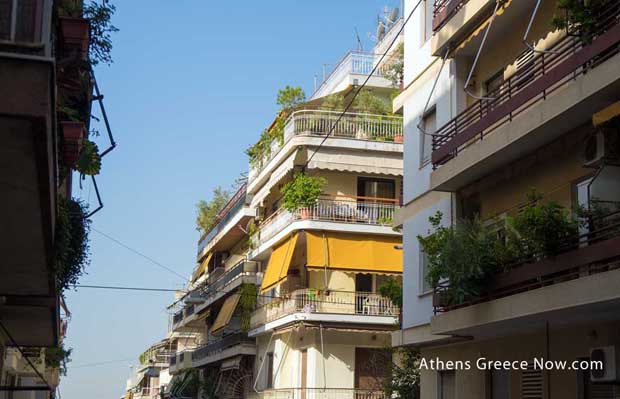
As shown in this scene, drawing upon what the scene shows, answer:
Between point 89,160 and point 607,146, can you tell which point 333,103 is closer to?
point 607,146

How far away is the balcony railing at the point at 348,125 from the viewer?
34125 mm

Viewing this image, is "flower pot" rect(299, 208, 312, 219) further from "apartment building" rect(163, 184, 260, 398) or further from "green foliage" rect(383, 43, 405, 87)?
"apartment building" rect(163, 184, 260, 398)

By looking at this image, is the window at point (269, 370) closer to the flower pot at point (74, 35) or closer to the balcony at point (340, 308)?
the balcony at point (340, 308)

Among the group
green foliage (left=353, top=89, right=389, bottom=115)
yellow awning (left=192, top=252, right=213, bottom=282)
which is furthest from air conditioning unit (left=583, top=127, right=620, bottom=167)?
yellow awning (left=192, top=252, right=213, bottom=282)

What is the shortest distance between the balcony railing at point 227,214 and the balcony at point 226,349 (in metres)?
6.00

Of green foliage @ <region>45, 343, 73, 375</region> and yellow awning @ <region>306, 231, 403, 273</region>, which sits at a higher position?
yellow awning @ <region>306, 231, 403, 273</region>

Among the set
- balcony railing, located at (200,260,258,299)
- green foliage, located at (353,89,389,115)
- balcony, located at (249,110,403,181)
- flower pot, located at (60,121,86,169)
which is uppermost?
green foliage, located at (353,89,389,115)

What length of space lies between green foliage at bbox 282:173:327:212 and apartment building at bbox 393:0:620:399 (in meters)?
11.8

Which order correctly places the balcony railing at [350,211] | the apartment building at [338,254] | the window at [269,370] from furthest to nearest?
the window at [269,370] < the balcony railing at [350,211] < the apartment building at [338,254]

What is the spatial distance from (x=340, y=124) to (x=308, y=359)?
846cm

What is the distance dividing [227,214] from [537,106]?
34.4 metres

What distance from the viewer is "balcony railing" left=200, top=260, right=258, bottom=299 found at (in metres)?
42.3

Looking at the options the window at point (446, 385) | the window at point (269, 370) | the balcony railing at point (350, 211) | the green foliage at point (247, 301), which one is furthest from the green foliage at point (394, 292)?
the green foliage at point (247, 301)

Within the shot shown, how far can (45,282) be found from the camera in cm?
1018
